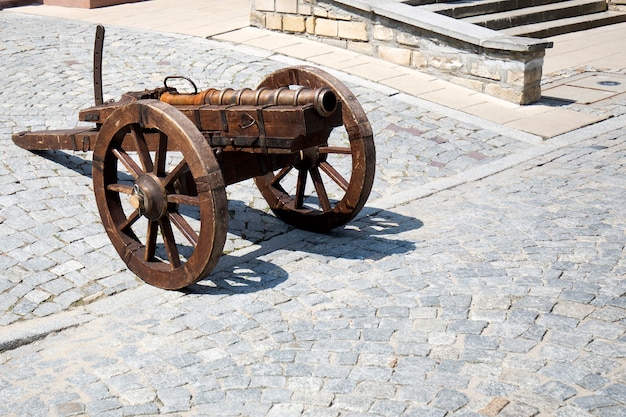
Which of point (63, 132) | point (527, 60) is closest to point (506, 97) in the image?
point (527, 60)

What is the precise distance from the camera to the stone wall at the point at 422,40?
8492mm

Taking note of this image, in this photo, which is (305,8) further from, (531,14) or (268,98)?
(268,98)

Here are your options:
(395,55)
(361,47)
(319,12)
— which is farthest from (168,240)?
(319,12)

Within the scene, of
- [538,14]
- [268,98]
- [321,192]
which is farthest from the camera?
[538,14]

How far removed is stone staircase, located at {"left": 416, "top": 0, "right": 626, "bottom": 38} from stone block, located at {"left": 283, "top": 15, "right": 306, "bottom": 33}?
1.29 meters

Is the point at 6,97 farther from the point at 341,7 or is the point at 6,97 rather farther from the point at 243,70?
the point at 341,7

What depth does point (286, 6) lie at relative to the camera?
10.1 meters

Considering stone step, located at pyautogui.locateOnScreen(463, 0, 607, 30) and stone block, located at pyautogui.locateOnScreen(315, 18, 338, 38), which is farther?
stone step, located at pyautogui.locateOnScreen(463, 0, 607, 30)

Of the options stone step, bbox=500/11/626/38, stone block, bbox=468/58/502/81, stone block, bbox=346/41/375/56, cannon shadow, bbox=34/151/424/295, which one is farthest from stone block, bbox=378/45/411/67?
cannon shadow, bbox=34/151/424/295

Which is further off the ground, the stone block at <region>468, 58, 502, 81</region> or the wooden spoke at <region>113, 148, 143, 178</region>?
the stone block at <region>468, 58, 502, 81</region>

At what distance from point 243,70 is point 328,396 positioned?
545 centimetres

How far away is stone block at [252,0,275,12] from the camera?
1023 centimetres

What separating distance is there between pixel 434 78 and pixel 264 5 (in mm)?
2378

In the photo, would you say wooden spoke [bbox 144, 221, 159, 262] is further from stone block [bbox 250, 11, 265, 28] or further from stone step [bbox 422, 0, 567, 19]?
stone step [bbox 422, 0, 567, 19]
